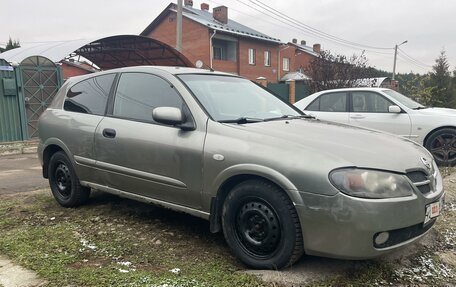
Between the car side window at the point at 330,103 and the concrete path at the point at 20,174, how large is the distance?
525 centimetres

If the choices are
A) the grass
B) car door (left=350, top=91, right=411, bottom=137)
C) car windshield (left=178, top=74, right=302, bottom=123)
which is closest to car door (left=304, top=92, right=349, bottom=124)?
car door (left=350, top=91, right=411, bottom=137)

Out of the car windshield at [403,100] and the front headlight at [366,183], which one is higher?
the car windshield at [403,100]

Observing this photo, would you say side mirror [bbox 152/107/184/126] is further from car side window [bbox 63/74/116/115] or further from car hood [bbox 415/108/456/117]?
car hood [bbox 415/108/456/117]

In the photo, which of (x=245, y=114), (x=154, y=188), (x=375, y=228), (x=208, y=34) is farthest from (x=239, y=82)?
(x=208, y=34)

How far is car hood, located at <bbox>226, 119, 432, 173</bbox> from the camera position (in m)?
2.88

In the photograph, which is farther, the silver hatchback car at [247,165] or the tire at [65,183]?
the tire at [65,183]

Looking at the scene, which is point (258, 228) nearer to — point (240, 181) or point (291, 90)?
point (240, 181)

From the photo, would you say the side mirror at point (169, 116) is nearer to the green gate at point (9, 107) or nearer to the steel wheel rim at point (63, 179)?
the steel wheel rim at point (63, 179)

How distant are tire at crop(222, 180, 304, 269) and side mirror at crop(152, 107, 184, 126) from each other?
806mm

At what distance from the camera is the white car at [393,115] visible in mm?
7137

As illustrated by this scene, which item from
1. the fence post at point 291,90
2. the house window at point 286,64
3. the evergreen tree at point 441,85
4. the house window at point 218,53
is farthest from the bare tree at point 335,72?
the house window at point 286,64

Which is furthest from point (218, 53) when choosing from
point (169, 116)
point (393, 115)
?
point (169, 116)

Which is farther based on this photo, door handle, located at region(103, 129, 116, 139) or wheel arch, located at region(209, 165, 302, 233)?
door handle, located at region(103, 129, 116, 139)

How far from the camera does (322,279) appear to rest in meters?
2.98
